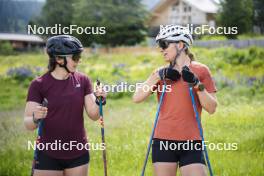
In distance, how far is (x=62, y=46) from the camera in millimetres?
4020

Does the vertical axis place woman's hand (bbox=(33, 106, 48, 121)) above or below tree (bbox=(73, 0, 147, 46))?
below

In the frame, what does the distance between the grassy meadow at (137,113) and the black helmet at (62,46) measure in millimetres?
2677

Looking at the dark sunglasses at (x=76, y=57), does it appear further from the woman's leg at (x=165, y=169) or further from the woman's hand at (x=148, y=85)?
the woman's leg at (x=165, y=169)

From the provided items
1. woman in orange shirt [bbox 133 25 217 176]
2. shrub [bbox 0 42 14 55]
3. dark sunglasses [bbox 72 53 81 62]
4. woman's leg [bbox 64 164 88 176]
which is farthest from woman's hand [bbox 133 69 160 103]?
shrub [bbox 0 42 14 55]

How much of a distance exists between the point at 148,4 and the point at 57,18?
176 centimetres

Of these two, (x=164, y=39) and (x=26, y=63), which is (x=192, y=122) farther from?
(x=26, y=63)

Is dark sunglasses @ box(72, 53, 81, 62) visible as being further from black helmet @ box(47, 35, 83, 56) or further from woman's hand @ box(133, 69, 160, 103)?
woman's hand @ box(133, 69, 160, 103)

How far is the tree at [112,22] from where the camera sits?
32.9 ft

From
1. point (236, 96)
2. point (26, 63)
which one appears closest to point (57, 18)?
point (26, 63)

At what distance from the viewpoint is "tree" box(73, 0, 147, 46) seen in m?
10.0

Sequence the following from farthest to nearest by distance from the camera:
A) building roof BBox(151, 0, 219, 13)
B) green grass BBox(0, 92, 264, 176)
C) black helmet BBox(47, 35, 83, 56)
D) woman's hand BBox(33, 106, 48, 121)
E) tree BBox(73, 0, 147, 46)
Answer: tree BBox(73, 0, 147, 46)
building roof BBox(151, 0, 219, 13)
green grass BBox(0, 92, 264, 176)
black helmet BBox(47, 35, 83, 56)
woman's hand BBox(33, 106, 48, 121)

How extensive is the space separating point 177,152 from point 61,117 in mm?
906

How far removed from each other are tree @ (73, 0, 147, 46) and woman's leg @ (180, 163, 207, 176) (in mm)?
6137

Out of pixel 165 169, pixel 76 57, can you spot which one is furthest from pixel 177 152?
pixel 76 57
